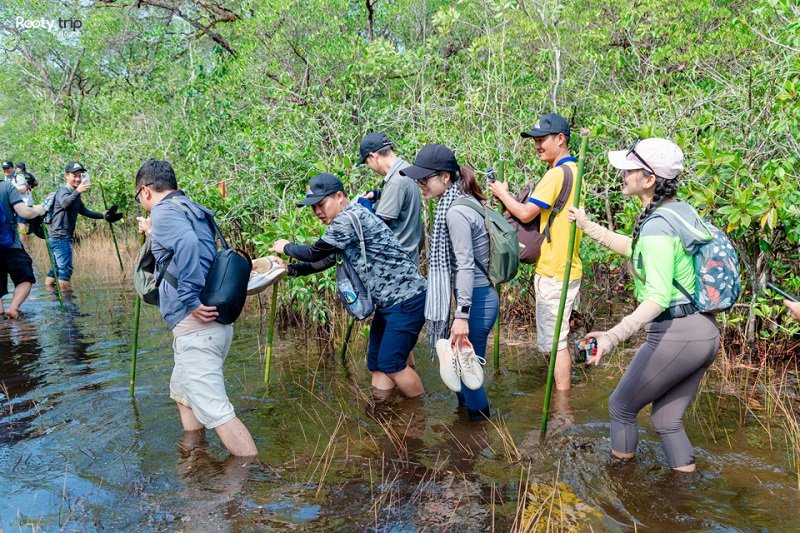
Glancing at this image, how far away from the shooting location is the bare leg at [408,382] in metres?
5.22

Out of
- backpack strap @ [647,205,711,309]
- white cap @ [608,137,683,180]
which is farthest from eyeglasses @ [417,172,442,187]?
backpack strap @ [647,205,711,309]

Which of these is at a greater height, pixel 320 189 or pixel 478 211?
pixel 320 189

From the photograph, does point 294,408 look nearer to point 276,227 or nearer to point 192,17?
point 276,227

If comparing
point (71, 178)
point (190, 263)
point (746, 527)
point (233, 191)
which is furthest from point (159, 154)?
point (746, 527)

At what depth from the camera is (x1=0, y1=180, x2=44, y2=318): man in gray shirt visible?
8672 millimetres

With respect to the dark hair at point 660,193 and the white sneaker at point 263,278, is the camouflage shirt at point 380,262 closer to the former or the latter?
the white sneaker at point 263,278

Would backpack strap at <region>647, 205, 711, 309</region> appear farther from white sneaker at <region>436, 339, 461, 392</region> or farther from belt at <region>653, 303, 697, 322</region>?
white sneaker at <region>436, 339, 461, 392</region>

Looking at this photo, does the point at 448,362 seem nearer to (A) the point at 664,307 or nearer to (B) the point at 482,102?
(A) the point at 664,307

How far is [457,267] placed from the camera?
14.4 feet

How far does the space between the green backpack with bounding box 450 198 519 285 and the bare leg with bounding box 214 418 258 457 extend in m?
1.91

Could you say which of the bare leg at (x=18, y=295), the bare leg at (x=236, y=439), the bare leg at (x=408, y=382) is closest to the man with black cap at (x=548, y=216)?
the bare leg at (x=408, y=382)

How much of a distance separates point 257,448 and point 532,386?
2.52 meters

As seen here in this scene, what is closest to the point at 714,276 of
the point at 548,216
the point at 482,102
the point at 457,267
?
the point at 457,267

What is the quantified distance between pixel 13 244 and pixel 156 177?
5.80 meters
